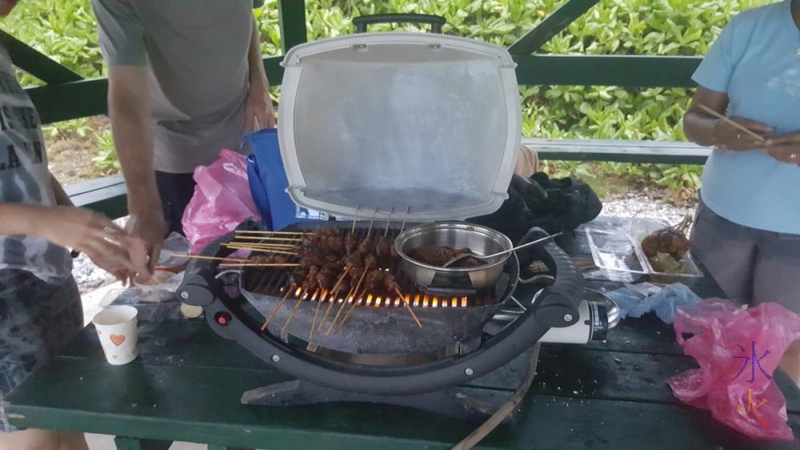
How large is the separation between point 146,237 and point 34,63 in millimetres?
1727

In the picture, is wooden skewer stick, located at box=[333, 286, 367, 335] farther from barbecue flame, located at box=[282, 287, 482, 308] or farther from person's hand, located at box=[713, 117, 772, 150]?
person's hand, located at box=[713, 117, 772, 150]

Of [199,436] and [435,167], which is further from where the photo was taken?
[435,167]

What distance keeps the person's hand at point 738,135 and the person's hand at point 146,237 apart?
189 cm

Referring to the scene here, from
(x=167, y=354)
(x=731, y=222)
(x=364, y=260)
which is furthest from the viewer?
(x=731, y=222)

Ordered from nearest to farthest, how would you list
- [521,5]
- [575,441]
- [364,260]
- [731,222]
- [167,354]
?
[575,441]
[364,260]
[167,354]
[731,222]
[521,5]

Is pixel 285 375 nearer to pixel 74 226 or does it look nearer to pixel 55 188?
pixel 74 226

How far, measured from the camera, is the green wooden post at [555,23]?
3.26 meters

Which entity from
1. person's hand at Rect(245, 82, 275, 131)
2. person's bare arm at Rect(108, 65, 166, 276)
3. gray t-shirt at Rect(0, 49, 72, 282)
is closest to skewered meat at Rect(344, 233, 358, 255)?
person's bare arm at Rect(108, 65, 166, 276)

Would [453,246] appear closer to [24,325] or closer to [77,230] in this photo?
[77,230]

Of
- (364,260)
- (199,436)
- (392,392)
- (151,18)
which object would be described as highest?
(151,18)

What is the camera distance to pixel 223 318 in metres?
1.16

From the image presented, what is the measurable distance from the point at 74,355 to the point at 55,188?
68cm

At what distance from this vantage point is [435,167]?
1656 mm

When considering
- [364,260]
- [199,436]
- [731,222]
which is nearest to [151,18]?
[364,260]
